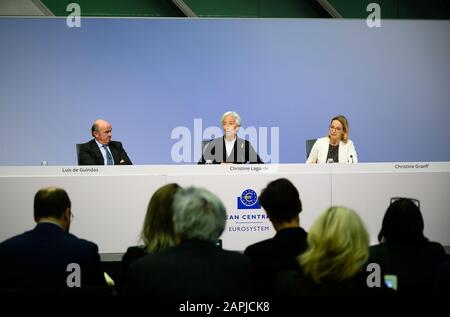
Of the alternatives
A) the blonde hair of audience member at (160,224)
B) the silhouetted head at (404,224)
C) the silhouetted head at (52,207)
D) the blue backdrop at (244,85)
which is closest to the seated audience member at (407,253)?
the silhouetted head at (404,224)

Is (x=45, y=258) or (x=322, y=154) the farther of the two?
(x=322, y=154)

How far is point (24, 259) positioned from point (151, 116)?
5.25m

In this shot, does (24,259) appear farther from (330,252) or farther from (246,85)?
(246,85)

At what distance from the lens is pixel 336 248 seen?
7.40 feet

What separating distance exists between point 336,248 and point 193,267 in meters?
0.52

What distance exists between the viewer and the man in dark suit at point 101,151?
5498mm

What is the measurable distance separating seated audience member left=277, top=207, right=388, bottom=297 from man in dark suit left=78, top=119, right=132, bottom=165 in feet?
11.1

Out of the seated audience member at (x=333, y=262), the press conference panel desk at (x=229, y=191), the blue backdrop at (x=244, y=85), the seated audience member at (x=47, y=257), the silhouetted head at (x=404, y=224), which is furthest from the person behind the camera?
the blue backdrop at (x=244, y=85)

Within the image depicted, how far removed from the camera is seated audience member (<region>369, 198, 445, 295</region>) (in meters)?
2.76

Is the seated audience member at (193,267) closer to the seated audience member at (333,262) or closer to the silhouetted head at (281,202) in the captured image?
the seated audience member at (333,262)

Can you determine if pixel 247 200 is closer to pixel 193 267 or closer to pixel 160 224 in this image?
pixel 160 224

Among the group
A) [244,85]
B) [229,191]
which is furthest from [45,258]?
[244,85]

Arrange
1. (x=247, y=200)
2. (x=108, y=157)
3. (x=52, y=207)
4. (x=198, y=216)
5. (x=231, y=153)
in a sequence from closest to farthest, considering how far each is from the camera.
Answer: (x=198, y=216) → (x=52, y=207) → (x=247, y=200) → (x=231, y=153) → (x=108, y=157)
